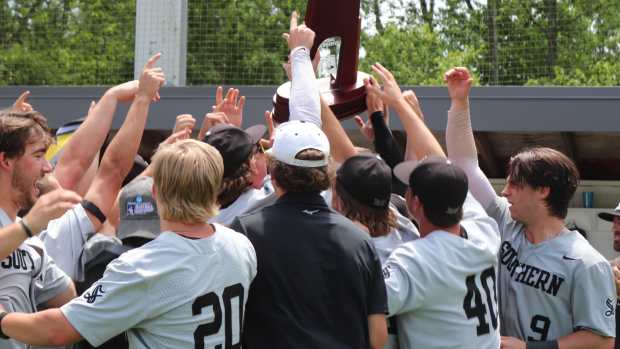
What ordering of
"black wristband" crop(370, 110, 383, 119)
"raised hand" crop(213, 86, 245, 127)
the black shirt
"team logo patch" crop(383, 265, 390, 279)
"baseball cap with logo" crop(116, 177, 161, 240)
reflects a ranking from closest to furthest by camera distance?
the black shirt
"team logo patch" crop(383, 265, 390, 279)
"baseball cap with logo" crop(116, 177, 161, 240)
"black wristband" crop(370, 110, 383, 119)
"raised hand" crop(213, 86, 245, 127)

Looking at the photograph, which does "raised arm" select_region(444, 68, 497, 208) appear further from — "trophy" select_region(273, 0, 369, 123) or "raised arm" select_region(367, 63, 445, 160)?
"trophy" select_region(273, 0, 369, 123)

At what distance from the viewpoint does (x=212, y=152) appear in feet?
9.66

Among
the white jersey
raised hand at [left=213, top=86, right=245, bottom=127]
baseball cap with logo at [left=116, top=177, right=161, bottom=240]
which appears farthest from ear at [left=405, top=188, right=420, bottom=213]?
raised hand at [left=213, top=86, right=245, bottom=127]

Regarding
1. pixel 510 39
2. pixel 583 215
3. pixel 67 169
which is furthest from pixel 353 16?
pixel 510 39

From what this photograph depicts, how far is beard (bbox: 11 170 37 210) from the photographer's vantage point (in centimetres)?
318

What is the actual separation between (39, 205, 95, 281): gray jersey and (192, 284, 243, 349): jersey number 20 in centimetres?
78

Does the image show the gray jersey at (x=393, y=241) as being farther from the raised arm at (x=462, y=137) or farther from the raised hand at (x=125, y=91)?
the raised hand at (x=125, y=91)

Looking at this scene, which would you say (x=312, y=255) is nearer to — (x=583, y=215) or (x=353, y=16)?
(x=353, y=16)

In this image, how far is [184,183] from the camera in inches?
112

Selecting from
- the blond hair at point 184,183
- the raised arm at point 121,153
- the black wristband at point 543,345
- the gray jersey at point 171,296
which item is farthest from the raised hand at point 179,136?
the black wristband at point 543,345

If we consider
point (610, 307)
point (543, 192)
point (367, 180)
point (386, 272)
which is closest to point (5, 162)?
point (367, 180)

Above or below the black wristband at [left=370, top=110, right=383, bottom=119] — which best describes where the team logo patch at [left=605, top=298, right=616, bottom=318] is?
below

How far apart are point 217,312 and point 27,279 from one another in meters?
0.75

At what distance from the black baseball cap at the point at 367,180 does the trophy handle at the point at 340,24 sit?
1.17 meters
